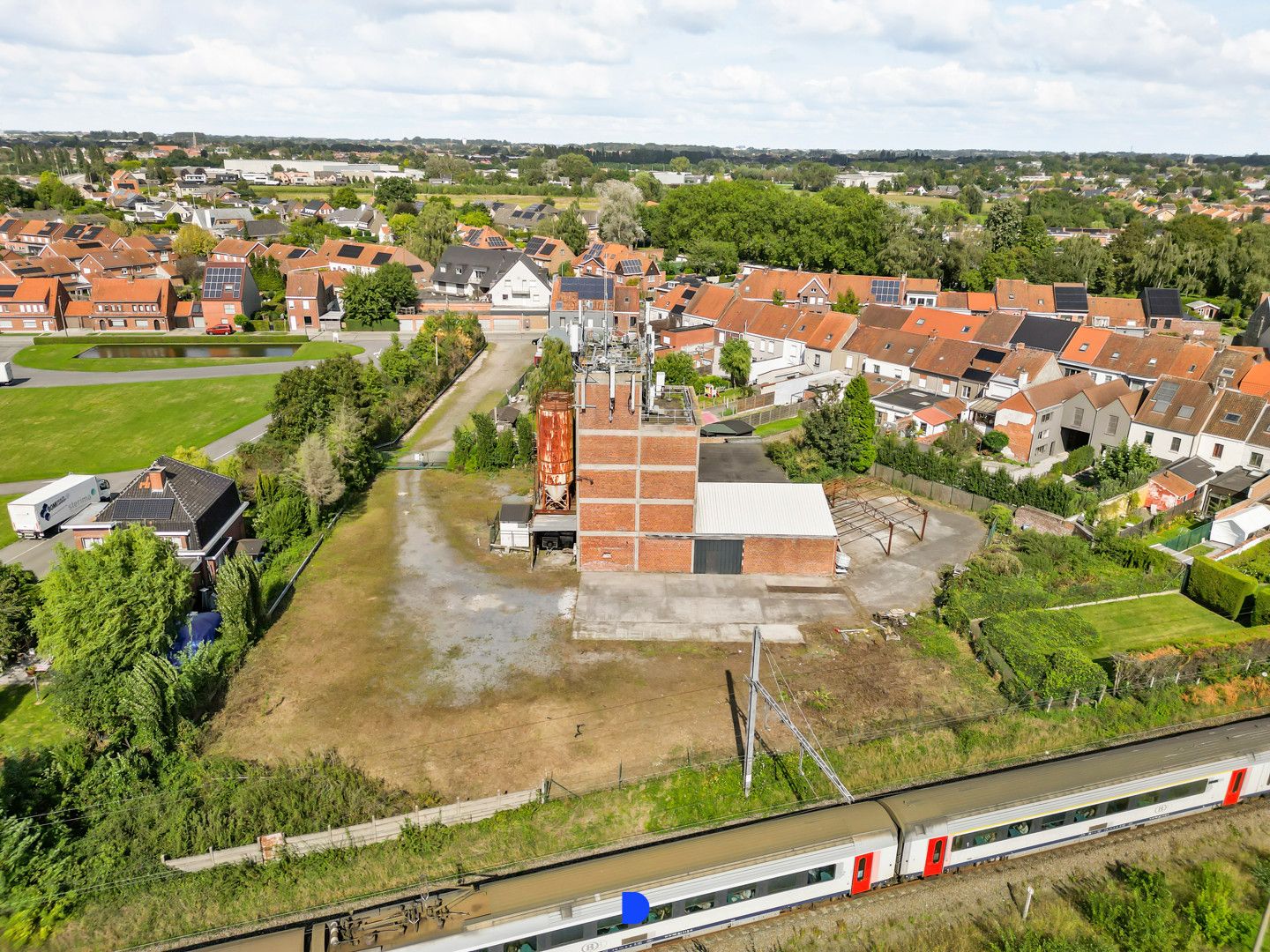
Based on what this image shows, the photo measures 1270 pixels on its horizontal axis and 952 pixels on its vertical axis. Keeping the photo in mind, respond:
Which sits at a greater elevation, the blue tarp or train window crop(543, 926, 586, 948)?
train window crop(543, 926, 586, 948)

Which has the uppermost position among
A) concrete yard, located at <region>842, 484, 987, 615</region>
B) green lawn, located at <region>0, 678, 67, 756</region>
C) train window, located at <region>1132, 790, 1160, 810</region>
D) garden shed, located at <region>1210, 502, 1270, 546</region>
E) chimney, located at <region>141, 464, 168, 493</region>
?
chimney, located at <region>141, 464, 168, 493</region>

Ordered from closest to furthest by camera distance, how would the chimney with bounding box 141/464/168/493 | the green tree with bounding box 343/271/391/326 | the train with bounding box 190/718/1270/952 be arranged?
the train with bounding box 190/718/1270/952 < the chimney with bounding box 141/464/168/493 < the green tree with bounding box 343/271/391/326

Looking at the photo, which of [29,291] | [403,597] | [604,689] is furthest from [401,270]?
[604,689]

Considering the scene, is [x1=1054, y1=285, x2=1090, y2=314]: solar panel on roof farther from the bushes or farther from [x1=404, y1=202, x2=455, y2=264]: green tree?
[x1=404, y1=202, x2=455, y2=264]: green tree

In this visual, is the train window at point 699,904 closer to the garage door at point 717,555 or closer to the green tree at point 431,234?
the garage door at point 717,555

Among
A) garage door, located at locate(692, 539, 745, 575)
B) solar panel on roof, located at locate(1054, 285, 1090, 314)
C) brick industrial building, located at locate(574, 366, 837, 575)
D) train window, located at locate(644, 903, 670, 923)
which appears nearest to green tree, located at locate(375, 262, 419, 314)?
brick industrial building, located at locate(574, 366, 837, 575)

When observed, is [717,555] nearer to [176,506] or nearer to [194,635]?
Result: [194,635]

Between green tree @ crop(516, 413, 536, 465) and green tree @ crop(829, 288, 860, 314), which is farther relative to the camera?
green tree @ crop(829, 288, 860, 314)
